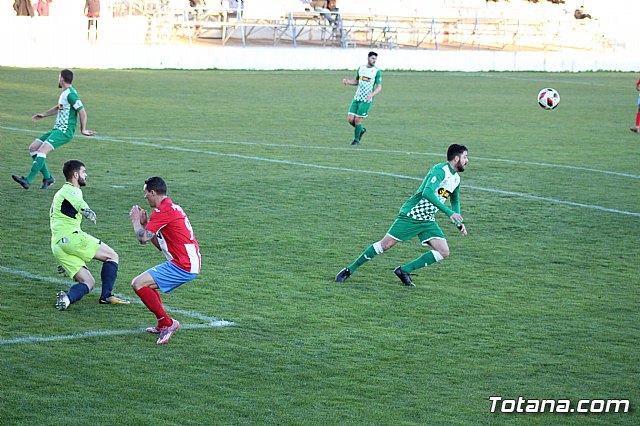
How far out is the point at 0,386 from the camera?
7.30 m

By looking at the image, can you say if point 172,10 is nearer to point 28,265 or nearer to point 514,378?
point 28,265

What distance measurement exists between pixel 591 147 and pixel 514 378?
1636 cm

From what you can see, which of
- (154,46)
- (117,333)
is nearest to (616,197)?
(117,333)

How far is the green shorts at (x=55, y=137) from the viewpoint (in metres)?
15.8

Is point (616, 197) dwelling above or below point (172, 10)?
below

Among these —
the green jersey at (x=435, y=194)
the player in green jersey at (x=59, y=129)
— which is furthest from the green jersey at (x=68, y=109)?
the green jersey at (x=435, y=194)

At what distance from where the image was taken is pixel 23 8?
136 ft

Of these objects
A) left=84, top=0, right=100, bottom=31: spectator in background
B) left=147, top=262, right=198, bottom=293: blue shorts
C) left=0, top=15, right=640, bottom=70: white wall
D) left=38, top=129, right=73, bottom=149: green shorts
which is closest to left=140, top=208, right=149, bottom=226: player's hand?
left=147, top=262, right=198, bottom=293: blue shorts

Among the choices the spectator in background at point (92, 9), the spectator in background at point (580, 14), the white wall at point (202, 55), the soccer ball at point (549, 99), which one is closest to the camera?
the soccer ball at point (549, 99)

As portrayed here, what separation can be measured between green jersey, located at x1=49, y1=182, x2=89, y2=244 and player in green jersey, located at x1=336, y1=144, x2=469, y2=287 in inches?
119

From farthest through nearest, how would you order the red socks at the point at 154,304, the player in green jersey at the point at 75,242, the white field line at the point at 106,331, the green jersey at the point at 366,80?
the green jersey at the point at 366,80 → the player in green jersey at the point at 75,242 → the red socks at the point at 154,304 → the white field line at the point at 106,331

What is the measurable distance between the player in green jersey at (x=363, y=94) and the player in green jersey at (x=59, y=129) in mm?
8238

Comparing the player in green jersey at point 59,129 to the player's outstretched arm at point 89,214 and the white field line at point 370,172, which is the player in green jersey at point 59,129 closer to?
the white field line at point 370,172

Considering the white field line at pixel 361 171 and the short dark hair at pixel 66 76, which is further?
the white field line at pixel 361 171
